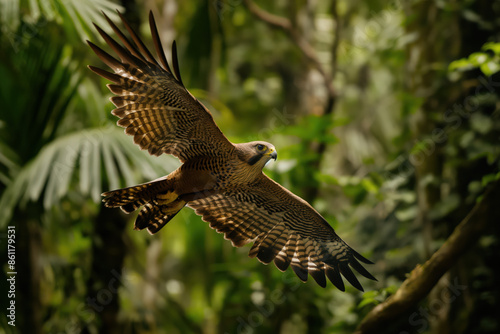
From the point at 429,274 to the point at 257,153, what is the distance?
3.33 ft

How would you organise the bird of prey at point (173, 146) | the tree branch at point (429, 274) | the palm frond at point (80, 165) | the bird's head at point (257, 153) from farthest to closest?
the palm frond at point (80, 165), the tree branch at point (429, 274), the bird's head at point (257, 153), the bird of prey at point (173, 146)

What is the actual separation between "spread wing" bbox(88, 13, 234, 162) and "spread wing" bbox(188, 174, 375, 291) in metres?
0.55

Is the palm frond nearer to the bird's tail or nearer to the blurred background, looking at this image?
the blurred background

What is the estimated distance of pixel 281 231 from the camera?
2.81 metres

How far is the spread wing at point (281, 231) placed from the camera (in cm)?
262

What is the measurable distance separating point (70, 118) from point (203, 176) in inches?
82.0

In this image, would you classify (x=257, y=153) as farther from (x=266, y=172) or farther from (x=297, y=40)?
(x=297, y=40)

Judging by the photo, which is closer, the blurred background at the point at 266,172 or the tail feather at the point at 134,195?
the tail feather at the point at 134,195

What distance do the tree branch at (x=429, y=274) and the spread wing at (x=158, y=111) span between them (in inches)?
42.2

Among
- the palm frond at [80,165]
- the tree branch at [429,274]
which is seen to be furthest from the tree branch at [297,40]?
the tree branch at [429,274]

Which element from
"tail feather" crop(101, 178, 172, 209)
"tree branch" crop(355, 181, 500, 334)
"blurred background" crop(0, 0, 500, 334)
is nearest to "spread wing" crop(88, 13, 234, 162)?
"tail feather" crop(101, 178, 172, 209)

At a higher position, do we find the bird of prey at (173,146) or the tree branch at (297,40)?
the tree branch at (297,40)

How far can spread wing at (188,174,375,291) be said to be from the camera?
2625 mm

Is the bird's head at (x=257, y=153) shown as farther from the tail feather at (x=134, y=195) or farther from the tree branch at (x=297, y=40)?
the tree branch at (x=297, y=40)
